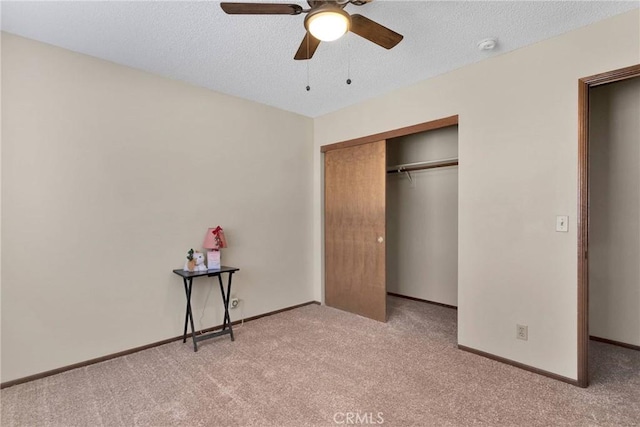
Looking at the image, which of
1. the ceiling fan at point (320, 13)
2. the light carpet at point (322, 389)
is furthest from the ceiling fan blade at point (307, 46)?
the light carpet at point (322, 389)

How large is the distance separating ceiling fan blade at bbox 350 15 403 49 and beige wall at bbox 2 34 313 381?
2.03 m

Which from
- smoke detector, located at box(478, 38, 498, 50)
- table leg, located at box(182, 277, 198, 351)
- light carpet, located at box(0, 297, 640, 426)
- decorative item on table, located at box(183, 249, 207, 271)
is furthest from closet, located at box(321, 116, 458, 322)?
table leg, located at box(182, 277, 198, 351)

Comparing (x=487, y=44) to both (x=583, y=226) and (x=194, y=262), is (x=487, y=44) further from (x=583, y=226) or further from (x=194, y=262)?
(x=194, y=262)

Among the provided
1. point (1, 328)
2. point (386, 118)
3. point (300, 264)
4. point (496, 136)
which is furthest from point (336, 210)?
point (1, 328)

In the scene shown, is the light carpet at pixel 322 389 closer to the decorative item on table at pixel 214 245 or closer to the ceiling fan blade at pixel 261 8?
the decorative item on table at pixel 214 245

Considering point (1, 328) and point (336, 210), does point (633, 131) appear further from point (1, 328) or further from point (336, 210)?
point (1, 328)

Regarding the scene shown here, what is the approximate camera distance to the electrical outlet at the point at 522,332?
2566 millimetres

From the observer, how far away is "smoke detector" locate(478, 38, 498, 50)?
247cm

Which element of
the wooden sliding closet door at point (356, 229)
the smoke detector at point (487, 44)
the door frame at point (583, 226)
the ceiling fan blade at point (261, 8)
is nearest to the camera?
the ceiling fan blade at point (261, 8)

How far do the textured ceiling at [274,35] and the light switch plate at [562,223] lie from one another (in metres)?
1.34

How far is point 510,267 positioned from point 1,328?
3.83 meters

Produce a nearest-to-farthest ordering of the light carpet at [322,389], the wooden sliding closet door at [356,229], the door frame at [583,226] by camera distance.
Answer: the light carpet at [322,389] < the door frame at [583,226] < the wooden sliding closet door at [356,229]

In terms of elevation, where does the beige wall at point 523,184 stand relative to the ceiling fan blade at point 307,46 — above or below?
below

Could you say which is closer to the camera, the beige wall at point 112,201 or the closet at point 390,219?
the beige wall at point 112,201
